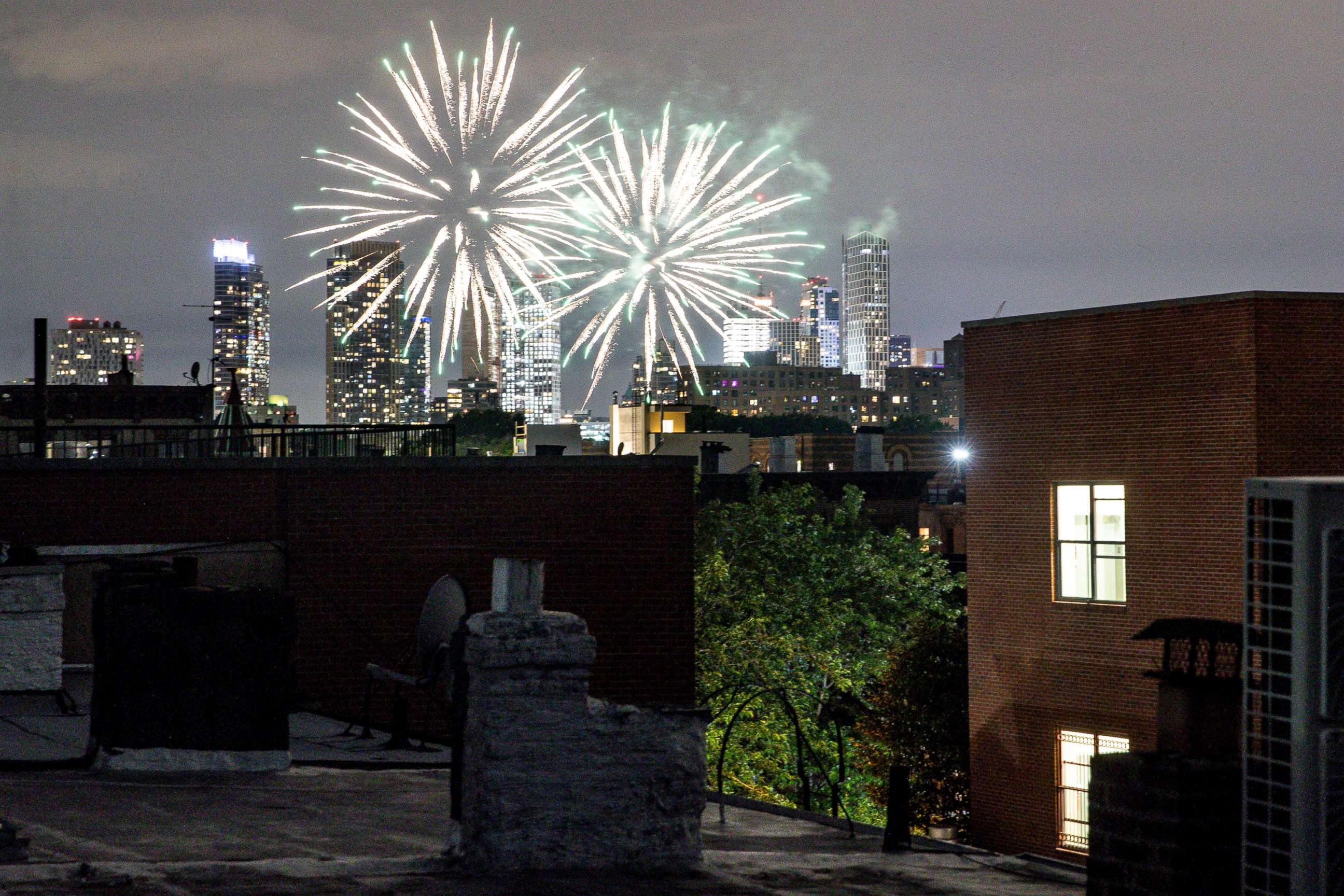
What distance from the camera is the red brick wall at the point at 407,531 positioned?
62.7 ft

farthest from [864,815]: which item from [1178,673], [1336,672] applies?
[1336,672]

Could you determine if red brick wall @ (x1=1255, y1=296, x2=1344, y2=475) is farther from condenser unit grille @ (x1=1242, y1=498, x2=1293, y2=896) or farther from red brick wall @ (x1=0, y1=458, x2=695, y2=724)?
condenser unit grille @ (x1=1242, y1=498, x2=1293, y2=896)

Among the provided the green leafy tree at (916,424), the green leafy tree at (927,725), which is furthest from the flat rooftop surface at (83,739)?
the green leafy tree at (916,424)

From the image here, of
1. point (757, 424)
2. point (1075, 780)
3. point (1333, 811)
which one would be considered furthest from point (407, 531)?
point (757, 424)

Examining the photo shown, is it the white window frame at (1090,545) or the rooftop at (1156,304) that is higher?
the rooftop at (1156,304)

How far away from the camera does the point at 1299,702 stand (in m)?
7.36

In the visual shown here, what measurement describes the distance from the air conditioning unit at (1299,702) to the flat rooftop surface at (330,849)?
7.58 ft

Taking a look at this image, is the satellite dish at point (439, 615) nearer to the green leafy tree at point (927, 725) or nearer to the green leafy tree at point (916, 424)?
the green leafy tree at point (927, 725)

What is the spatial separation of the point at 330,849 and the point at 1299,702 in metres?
5.63

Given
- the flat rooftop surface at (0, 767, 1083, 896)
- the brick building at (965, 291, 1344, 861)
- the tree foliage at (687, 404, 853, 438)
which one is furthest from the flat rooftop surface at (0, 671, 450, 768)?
the tree foliage at (687, 404, 853, 438)

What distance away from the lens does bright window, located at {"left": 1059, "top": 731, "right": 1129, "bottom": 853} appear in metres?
21.1

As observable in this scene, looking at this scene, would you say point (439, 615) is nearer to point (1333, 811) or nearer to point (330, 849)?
point (330, 849)

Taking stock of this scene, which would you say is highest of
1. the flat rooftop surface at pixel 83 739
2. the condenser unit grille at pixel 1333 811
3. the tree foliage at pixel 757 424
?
the tree foliage at pixel 757 424

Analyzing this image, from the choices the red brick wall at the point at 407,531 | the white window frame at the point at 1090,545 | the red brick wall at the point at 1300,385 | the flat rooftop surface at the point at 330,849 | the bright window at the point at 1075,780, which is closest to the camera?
the flat rooftop surface at the point at 330,849
